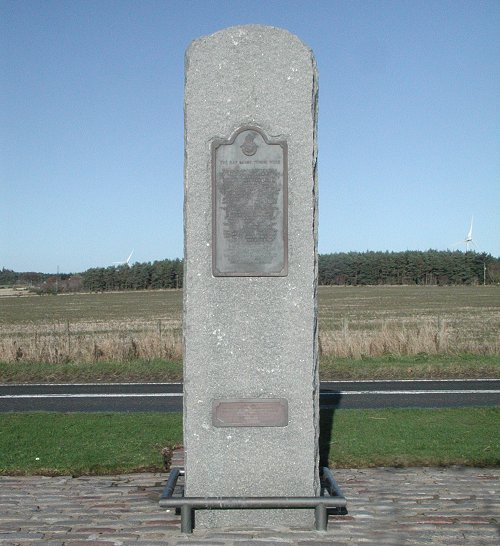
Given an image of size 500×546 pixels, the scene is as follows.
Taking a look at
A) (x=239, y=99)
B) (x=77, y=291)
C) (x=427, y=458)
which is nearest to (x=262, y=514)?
(x=427, y=458)

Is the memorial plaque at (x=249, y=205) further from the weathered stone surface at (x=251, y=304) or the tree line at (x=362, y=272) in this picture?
the tree line at (x=362, y=272)

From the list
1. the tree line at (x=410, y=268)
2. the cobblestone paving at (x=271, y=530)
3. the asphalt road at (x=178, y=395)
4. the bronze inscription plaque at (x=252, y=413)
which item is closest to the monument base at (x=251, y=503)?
the cobblestone paving at (x=271, y=530)

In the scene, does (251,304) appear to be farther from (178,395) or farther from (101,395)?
(101,395)

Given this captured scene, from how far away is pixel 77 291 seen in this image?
365ft

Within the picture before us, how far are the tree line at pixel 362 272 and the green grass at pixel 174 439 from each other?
320ft

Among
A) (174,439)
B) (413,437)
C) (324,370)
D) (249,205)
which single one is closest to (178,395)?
(324,370)

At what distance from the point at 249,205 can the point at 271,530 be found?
2488mm

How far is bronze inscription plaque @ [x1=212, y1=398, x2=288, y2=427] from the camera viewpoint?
520 cm

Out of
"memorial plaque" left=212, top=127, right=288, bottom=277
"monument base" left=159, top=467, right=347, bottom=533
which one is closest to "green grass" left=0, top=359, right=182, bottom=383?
"monument base" left=159, top=467, right=347, bottom=533

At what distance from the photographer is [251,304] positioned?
17.1ft

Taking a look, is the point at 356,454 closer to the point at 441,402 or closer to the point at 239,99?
the point at 239,99

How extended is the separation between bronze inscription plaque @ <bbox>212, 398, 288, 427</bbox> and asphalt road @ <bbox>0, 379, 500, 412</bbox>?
607 cm

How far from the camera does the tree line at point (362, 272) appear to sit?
111000 mm

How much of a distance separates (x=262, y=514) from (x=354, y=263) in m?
116
